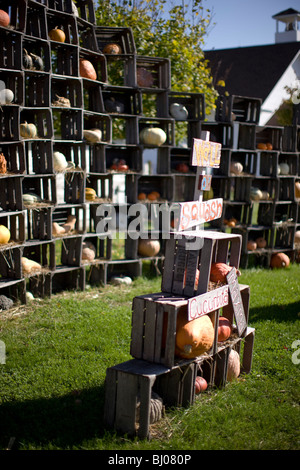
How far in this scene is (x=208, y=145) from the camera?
4453mm

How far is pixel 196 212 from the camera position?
4156 mm

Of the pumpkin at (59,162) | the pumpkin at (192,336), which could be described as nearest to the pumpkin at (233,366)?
the pumpkin at (192,336)

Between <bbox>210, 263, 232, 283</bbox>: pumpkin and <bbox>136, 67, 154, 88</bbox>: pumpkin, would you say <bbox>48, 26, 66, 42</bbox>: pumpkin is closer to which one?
<bbox>136, 67, 154, 88</bbox>: pumpkin

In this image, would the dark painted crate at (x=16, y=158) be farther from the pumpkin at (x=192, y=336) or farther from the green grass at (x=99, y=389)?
the pumpkin at (x=192, y=336)

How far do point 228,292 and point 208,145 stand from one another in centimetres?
141

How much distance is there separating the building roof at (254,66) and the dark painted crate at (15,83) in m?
16.5

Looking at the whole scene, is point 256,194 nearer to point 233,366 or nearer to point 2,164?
point 2,164

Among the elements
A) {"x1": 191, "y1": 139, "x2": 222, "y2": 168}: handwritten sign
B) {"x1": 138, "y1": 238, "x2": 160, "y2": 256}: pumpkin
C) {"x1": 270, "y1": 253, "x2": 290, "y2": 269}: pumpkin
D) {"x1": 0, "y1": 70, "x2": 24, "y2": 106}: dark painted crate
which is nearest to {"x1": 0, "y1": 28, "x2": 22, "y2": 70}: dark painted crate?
{"x1": 0, "y1": 70, "x2": 24, "y2": 106}: dark painted crate

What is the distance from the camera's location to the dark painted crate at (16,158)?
20.5ft

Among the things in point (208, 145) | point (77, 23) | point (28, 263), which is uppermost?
point (77, 23)

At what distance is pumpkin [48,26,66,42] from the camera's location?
6867mm
